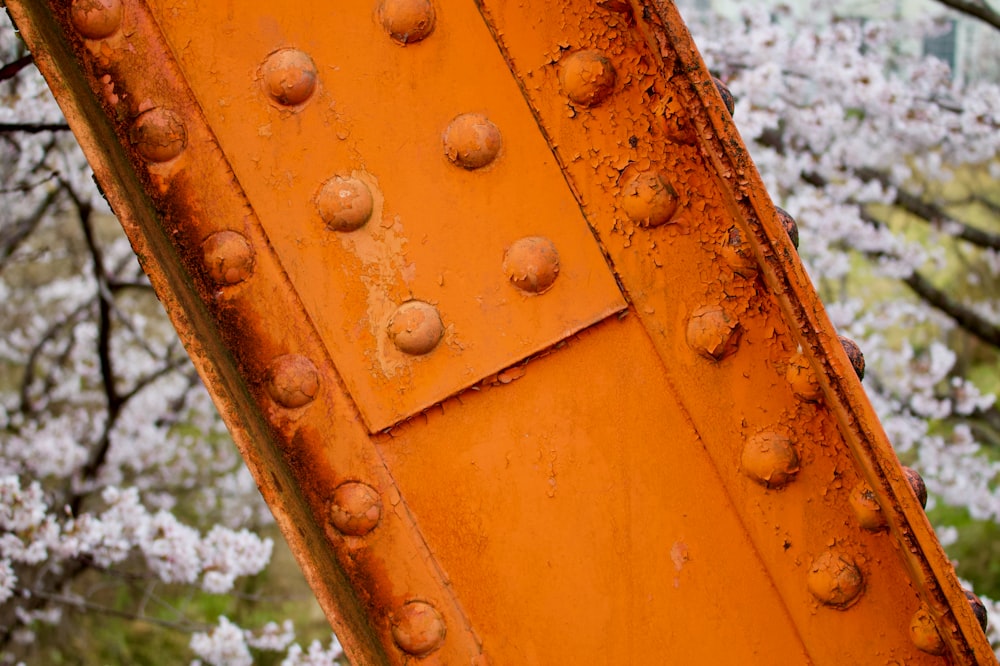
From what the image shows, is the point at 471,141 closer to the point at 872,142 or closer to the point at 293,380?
the point at 293,380

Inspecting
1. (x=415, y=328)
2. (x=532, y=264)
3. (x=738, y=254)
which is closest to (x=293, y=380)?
(x=415, y=328)

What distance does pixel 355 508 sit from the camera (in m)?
0.96

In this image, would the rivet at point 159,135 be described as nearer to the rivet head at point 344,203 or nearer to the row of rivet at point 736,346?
the rivet head at point 344,203

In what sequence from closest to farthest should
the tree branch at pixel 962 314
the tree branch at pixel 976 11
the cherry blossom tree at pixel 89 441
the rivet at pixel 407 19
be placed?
the rivet at pixel 407 19 < the cherry blossom tree at pixel 89 441 < the tree branch at pixel 976 11 < the tree branch at pixel 962 314

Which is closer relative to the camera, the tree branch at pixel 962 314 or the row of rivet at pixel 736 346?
the row of rivet at pixel 736 346

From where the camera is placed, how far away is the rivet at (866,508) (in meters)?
0.96

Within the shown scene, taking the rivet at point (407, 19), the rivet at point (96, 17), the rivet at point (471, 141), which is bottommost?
the rivet at point (471, 141)

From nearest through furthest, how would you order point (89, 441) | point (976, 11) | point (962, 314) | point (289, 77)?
1. point (289, 77)
2. point (976, 11)
3. point (962, 314)
4. point (89, 441)

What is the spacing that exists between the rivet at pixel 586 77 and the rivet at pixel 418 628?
1.99ft

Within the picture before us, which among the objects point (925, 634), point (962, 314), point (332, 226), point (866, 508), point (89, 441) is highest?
point (89, 441)

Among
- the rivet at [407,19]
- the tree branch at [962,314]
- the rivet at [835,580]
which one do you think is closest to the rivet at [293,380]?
the rivet at [407,19]

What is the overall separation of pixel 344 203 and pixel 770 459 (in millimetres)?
555

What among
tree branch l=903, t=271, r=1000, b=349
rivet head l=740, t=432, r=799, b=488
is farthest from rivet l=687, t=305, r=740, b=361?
tree branch l=903, t=271, r=1000, b=349

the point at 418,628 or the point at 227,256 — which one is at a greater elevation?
the point at 227,256
